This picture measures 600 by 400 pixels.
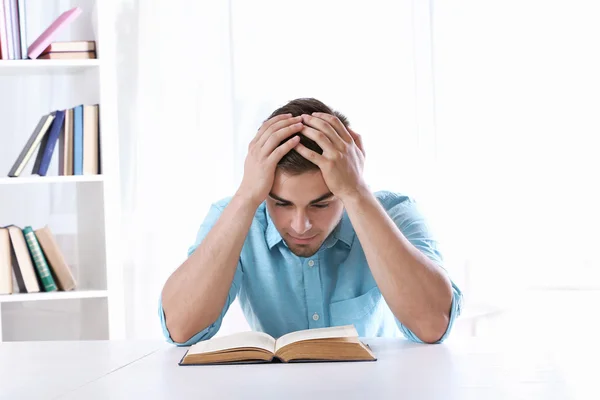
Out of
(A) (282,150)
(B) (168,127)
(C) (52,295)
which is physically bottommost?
(C) (52,295)

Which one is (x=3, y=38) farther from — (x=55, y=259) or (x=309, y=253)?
(x=309, y=253)

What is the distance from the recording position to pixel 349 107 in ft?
9.69

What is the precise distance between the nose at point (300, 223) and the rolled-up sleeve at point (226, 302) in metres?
0.21

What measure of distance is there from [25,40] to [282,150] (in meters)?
1.52

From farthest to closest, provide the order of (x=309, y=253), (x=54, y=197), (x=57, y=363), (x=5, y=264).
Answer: (x=54, y=197) < (x=5, y=264) < (x=309, y=253) < (x=57, y=363)

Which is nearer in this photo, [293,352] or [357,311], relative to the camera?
[293,352]

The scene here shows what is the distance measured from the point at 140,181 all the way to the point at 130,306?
1.57 ft

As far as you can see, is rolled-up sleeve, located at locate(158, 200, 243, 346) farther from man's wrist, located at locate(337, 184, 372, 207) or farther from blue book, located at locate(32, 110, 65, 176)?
blue book, located at locate(32, 110, 65, 176)

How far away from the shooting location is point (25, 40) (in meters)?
2.65

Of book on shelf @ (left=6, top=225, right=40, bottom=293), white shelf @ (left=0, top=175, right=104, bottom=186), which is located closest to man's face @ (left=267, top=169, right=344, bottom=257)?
white shelf @ (left=0, top=175, right=104, bottom=186)

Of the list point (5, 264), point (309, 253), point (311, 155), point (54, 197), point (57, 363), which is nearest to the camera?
point (57, 363)

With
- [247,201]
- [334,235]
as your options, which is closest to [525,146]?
[334,235]

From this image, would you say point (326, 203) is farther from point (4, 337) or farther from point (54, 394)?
point (4, 337)

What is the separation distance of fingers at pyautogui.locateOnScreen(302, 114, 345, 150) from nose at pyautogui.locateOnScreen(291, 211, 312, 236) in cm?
15
